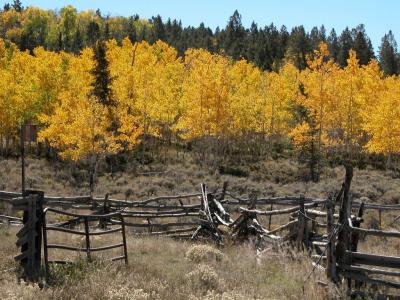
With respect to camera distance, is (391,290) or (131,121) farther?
(131,121)

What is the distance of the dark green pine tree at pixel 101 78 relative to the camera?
4469 cm

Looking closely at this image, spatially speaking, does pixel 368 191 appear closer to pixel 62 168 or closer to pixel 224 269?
pixel 62 168

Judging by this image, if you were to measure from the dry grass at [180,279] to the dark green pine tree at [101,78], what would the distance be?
33.7 m

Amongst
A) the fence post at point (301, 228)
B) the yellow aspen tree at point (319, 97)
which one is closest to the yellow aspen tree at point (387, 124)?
the yellow aspen tree at point (319, 97)

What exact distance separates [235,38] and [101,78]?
64856 mm

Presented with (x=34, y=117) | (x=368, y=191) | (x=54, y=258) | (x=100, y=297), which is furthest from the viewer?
(x=34, y=117)

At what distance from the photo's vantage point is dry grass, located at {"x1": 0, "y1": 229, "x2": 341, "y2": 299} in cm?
784

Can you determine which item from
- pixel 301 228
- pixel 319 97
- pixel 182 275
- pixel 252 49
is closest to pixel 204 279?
pixel 182 275

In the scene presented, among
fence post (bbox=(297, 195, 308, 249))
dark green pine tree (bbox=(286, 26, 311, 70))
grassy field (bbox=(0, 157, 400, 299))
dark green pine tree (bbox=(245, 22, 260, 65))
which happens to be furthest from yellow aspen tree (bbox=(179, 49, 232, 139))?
dark green pine tree (bbox=(286, 26, 311, 70))

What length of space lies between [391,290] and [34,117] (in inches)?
1563

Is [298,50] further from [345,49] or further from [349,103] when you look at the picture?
[349,103]

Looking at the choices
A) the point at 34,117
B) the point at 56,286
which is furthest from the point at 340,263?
the point at 34,117

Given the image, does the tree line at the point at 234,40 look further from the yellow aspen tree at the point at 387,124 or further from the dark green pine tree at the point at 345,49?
the yellow aspen tree at the point at 387,124

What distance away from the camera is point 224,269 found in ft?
34.6
